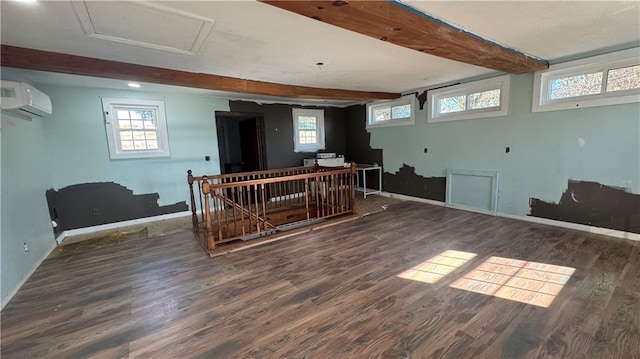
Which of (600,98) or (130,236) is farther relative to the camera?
(130,236)

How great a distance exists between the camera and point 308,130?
6.90 meters

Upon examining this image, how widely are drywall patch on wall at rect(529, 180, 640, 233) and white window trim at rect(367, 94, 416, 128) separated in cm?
281

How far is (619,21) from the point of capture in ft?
8.01

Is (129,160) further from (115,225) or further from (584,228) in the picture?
(584,228)

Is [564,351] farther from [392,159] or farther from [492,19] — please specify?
[392,159]

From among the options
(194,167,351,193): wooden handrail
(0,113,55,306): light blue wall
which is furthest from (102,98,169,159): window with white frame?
(194,167,351,193): wooden handrail

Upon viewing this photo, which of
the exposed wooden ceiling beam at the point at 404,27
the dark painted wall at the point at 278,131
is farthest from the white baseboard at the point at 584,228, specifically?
the dark painted wall at the point at 278,131

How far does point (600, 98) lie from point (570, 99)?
30 cm

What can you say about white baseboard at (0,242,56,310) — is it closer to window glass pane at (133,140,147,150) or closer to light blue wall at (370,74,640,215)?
window glass pane at (133,140,147,150)

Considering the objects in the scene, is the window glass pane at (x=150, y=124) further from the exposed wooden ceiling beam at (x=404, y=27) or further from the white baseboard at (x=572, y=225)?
the white baseboard at (x=572, y=225)

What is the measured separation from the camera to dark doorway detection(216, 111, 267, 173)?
6.12 metres

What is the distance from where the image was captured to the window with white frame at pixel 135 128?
4453mm

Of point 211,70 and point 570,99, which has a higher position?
point 211,70

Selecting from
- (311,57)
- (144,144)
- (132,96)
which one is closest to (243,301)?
(311,57)
